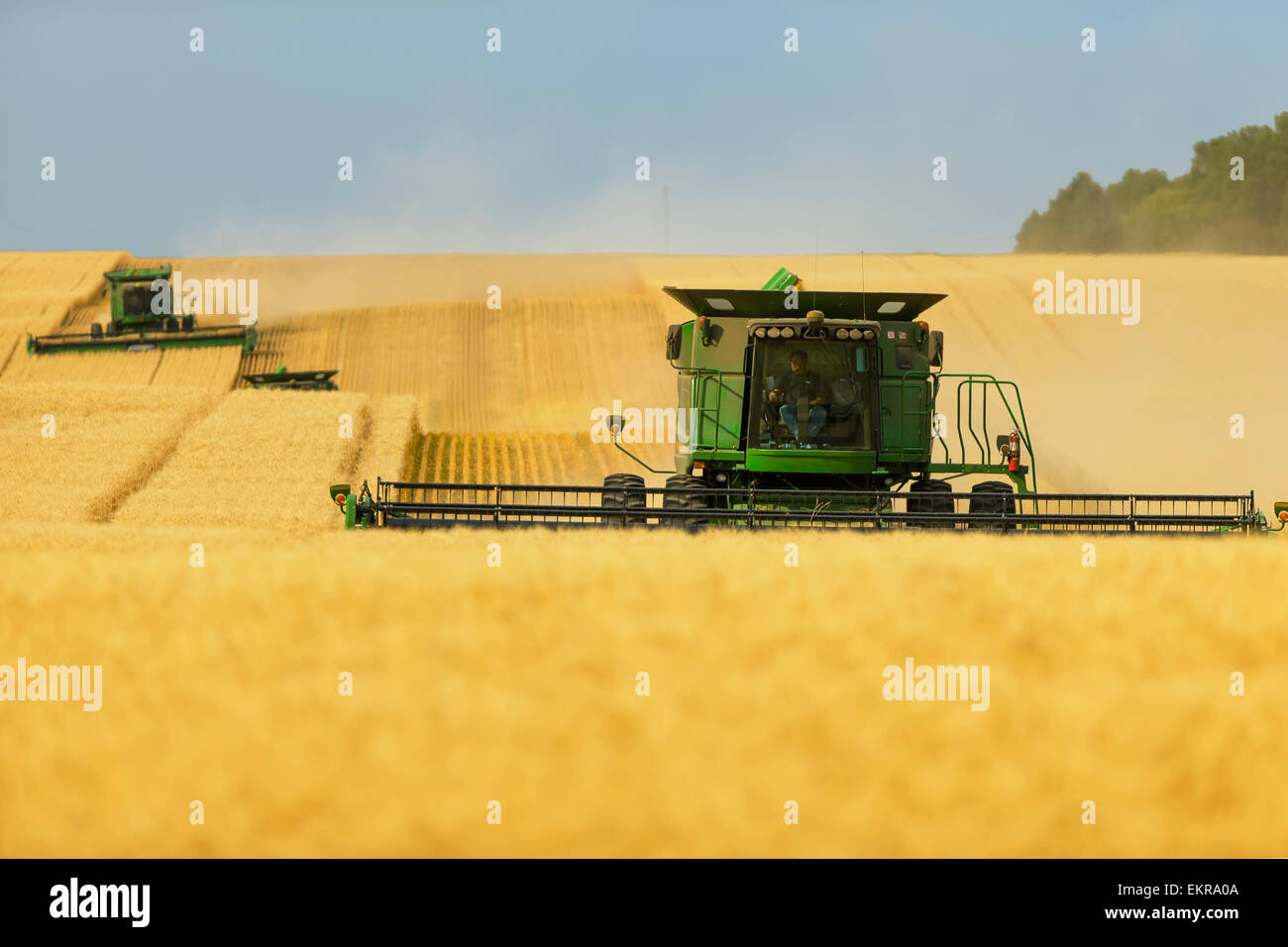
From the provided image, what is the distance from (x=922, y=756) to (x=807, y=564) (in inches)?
144

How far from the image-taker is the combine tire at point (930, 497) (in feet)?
38.2

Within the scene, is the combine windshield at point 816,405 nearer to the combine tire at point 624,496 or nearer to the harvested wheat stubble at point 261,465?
the combine tire at point 624,496

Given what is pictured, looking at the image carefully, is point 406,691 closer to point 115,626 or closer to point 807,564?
Result: point 115,626

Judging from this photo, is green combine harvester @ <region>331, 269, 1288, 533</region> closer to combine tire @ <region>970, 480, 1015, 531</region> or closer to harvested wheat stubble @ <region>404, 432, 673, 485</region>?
combine tire @ <region>970, 480, 1015, 531</region>

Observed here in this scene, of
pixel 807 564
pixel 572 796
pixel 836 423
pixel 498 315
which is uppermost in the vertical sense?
pixel 498 315

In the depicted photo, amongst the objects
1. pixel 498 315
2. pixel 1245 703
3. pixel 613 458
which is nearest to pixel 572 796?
pixel 1245 703

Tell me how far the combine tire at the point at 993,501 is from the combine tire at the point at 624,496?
9.07 ft

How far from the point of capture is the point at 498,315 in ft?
138

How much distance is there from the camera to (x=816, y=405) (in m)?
11.6

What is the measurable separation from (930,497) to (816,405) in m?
1.30

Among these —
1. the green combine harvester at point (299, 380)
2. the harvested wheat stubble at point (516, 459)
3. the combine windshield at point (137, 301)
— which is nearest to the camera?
the harvested wheat stubble at point (516, 459)

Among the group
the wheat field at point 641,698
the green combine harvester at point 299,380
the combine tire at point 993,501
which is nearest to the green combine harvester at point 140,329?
the green combine harvester at point 299,380

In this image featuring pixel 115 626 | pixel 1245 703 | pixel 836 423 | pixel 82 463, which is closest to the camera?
pixel 1245 703

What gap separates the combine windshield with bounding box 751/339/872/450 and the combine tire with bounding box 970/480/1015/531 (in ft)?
3.79
